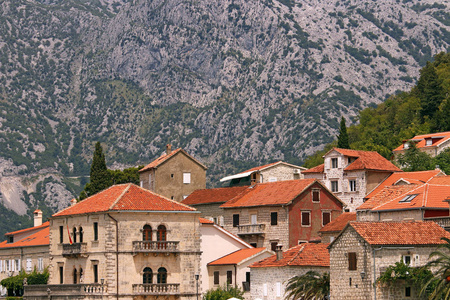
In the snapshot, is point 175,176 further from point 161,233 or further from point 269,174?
point 161,233

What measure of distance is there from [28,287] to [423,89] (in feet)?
333

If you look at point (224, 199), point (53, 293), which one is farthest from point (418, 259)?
point (224, 199)

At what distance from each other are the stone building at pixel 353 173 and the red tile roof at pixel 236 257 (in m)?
24.1

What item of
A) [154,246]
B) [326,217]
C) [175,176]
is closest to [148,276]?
[154,246]

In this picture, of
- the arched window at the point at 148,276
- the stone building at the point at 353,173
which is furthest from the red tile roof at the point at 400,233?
the stone building at the point at 353,173

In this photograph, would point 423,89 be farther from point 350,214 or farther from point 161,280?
point 161,280

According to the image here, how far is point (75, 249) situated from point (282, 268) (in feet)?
67.8

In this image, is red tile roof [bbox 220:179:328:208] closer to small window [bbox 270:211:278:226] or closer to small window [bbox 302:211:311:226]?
small window [bbox 270:211:278:226]

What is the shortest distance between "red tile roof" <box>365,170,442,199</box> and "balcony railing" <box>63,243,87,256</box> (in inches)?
1490

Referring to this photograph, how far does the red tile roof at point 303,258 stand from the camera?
7938 cm

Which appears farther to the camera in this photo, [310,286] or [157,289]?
[157,289]

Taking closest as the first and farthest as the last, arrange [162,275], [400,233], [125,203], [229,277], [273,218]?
[400,233] < [125,203] < [162,275] < [229,277] < [273,218]

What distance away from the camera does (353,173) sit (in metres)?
116

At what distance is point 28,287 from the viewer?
8700 cm
